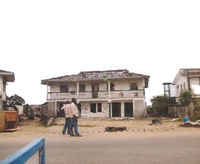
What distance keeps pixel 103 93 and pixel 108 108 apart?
1.89 meters

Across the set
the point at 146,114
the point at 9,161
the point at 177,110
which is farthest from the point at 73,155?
the point at 146,114

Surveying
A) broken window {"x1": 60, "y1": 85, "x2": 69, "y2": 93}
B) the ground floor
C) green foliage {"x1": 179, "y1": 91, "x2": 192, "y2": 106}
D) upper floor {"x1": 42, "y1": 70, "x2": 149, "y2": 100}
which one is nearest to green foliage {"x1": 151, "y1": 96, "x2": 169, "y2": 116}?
the ground floor

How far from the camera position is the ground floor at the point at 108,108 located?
88.2ft

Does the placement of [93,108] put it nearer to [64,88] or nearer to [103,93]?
[103,93]

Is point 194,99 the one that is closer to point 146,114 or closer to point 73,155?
point 146,114

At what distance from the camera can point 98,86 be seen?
2888 cm

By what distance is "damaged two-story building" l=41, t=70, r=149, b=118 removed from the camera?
27125mm

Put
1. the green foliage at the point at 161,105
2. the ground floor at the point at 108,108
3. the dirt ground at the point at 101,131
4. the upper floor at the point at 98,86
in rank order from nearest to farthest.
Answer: the dirt ground at the point at 101,131, the green foliage at the point at 161,105, the ground floor at the point at 108,108, the upper floor at the point at 98,86

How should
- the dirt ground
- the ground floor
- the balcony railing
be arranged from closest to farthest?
the dirt ground → the ground floor → the balcony railing

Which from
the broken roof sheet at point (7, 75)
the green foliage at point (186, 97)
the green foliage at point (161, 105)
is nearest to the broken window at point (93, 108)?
the green foliage at point (161, 105)

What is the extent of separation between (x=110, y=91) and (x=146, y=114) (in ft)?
16.2

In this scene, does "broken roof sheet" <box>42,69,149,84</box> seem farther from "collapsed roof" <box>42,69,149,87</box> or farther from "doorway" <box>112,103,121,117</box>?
"doorway" <box>112,103,121,117</box>

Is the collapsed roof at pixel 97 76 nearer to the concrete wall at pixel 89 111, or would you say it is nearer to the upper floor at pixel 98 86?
the upper floor at pixel 98 86

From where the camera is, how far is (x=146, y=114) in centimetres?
2667
